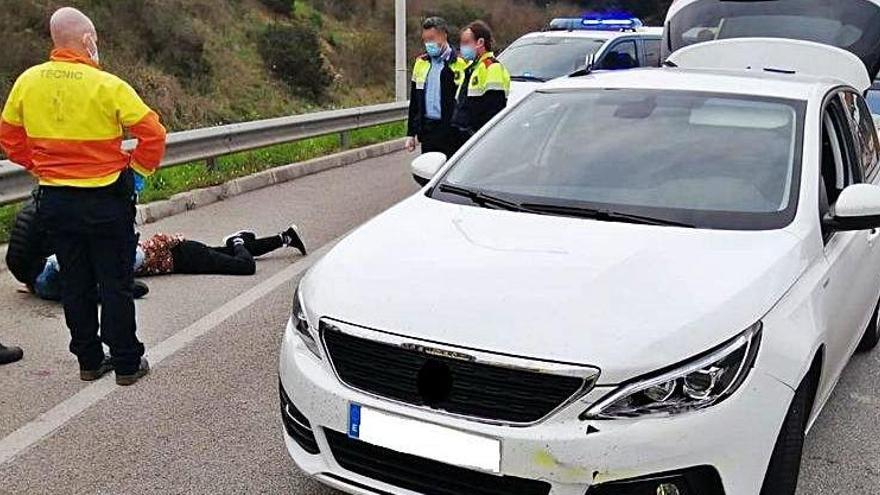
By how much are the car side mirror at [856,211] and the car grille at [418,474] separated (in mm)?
1754

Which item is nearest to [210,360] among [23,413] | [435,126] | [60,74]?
[23,413]

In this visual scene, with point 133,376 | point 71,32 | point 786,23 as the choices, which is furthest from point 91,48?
point 786,23

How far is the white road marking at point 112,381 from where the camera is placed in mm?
4094

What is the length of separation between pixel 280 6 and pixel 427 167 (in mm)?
29236

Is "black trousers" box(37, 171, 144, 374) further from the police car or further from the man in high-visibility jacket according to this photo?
the police car

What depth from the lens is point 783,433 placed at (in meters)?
3.08

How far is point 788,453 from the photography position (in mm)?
3133

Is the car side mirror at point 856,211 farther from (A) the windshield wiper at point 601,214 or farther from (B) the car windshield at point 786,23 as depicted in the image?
(B) the car windshield at point 786,23

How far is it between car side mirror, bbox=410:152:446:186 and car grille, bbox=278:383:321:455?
61.6 inches

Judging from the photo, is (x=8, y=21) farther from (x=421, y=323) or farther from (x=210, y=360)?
(x=421, y=323)

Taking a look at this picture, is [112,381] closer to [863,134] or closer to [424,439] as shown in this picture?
[424,439]

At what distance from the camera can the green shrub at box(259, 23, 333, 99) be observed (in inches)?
1016

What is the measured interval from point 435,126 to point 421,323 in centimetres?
542

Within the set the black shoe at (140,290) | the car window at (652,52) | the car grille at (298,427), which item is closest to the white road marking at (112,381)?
the black shoe at (140,290)
